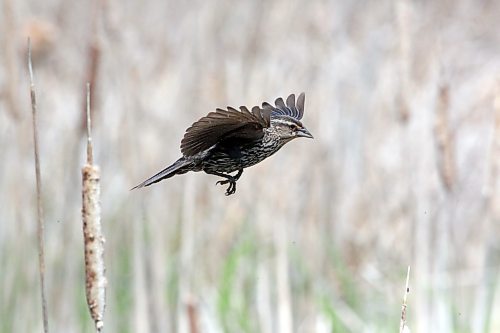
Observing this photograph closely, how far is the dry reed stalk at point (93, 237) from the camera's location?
860 mm

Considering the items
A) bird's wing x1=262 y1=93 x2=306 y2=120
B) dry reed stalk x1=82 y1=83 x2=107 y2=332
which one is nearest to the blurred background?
bird's wing x1=262 y1=93 x2=306 y2=120

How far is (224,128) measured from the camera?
83 cm

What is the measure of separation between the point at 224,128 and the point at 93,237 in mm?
164

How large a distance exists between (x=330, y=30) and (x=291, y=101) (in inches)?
88.6

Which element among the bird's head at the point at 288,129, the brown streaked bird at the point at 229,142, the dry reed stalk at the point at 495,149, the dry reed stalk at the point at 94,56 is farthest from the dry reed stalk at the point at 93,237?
the dry reed stalk at the point at 495,149

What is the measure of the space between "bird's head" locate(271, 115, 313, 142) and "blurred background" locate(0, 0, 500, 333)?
880 millimetres

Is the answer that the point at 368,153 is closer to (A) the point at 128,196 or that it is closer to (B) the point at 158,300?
(A) the point at 128,196

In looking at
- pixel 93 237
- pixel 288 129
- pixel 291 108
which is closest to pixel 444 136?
pixel 291 108

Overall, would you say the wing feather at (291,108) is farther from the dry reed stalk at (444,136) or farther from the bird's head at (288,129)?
the dry reed stalk at (444,136)

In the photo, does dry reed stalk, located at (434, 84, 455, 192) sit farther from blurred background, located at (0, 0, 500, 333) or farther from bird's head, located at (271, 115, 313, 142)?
bird's head, located at (271, 115, 313, 142)

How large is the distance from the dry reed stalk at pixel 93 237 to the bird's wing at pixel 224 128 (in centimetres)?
12

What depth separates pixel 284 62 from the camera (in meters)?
3.20

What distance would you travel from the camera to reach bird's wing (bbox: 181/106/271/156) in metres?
0.80

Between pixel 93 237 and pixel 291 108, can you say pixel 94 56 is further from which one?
pixel 93 237
